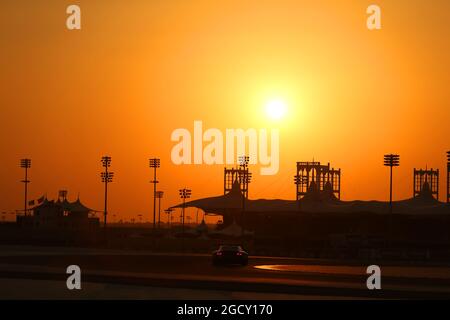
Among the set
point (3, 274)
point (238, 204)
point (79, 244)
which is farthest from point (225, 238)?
point (3, 274)

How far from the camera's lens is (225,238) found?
126 m

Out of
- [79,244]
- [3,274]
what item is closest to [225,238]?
[79,244]

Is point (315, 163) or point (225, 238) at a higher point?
point (315, 163)

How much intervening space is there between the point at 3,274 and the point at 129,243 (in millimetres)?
58536

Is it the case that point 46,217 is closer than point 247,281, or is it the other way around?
point 247,281

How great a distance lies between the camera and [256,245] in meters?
98.5

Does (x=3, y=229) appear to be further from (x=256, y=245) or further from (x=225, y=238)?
(x=256, y=245)

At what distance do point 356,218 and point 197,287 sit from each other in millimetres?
97933

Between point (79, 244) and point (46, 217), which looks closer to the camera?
point (79, 244)
